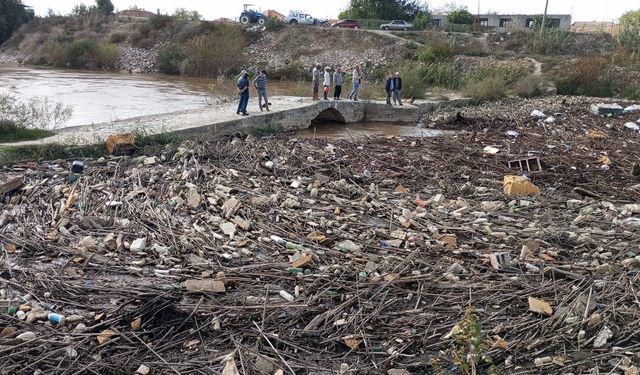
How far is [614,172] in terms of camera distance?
9.90 metres

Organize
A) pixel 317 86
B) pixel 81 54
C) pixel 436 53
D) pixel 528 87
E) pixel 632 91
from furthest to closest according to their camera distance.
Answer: pixel 81 54 < pixel 436 53 < pixel 632 91 < pixel 528 87 < pixel 317 86

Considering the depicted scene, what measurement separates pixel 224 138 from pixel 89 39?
3108 centimetres

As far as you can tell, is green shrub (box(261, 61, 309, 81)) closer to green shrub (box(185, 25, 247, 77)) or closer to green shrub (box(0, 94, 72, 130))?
green shrub (box(185, 25, 247, 77))

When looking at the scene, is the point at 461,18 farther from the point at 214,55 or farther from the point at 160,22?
the point at 160,22

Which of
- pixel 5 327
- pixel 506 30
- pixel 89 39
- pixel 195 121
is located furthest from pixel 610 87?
pixel 89 39

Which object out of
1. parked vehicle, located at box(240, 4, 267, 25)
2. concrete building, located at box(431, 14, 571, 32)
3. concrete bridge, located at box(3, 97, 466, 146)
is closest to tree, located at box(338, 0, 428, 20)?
concrete building, located at box(431, 14, 571, 32)

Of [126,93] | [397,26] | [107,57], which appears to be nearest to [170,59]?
[107,57]

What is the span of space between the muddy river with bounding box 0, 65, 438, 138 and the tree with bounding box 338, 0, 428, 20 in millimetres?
16299

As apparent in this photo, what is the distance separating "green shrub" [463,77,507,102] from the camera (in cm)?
1942

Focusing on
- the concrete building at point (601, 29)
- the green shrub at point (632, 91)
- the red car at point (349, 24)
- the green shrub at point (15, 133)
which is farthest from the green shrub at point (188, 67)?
the green shrub at point (15, 133)

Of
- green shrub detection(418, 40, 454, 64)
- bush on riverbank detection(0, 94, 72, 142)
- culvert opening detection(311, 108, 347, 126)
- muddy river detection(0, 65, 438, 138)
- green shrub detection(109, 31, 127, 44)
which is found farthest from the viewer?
green shrub detection(109, 31, 127, 44)

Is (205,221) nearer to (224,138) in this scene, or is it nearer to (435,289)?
(435,289)

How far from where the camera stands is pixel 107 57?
36.2m

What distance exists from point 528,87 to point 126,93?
15.3m
